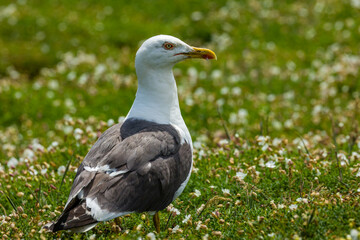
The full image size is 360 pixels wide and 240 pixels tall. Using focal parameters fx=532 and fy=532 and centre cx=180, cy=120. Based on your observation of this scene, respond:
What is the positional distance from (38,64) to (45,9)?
150 inches

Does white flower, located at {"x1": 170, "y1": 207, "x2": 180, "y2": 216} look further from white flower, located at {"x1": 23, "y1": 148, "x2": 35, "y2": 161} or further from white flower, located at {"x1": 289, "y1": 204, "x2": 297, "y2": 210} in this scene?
white flower, located at {"x1": 23, "y1": 148, "x2": 35, "y2": 161}

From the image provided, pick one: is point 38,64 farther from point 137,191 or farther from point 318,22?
point 137,191

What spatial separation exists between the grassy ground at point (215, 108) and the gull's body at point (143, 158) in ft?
1.08

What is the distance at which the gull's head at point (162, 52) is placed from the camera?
6.07m

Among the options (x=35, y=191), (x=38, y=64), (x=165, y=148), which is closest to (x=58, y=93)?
(x=38, y=64)

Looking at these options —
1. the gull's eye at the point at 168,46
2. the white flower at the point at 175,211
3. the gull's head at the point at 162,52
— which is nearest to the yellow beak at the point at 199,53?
the gull's head at the point at 162,52

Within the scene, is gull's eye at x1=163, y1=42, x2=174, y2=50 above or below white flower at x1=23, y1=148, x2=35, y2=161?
above

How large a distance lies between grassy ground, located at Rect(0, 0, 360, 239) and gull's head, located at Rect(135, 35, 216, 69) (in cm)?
150

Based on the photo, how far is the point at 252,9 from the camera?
1595cm

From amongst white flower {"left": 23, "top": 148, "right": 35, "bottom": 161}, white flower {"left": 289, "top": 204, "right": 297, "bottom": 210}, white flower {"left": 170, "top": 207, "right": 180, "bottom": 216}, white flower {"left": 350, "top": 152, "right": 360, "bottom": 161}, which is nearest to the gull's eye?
white flower {"left": 170, "top": 207, "right": 180, "bottom": 216}

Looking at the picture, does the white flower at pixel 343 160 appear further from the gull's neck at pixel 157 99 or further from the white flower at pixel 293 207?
the gull's neck at pixel 157 99

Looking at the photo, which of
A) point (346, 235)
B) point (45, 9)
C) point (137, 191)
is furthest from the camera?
point (45, 9)

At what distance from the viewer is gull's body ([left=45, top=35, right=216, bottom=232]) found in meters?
4.96

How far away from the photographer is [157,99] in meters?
6.15
